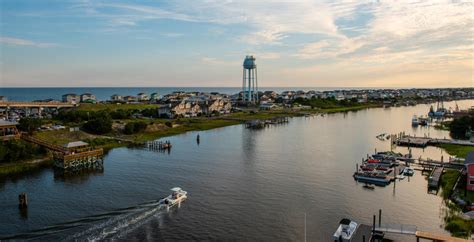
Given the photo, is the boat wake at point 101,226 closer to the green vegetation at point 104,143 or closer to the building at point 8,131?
the building at point 8,131

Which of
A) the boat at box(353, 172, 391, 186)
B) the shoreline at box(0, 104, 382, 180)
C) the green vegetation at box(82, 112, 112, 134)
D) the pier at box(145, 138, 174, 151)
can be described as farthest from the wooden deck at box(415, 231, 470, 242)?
the green vegetation at box(82, 112, 112, 134)

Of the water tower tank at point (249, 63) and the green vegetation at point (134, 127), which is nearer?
the green vegetation at point (134, 127)

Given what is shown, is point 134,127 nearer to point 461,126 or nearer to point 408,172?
point 408,172

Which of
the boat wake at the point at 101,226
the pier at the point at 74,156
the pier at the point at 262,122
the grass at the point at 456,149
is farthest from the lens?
the pier at the point at 262,122

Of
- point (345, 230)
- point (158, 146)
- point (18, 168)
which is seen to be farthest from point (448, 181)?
point (18, 168)

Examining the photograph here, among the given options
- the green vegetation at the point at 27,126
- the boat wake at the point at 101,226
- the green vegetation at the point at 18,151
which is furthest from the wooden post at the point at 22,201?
the green vegetation at the point at 27,126

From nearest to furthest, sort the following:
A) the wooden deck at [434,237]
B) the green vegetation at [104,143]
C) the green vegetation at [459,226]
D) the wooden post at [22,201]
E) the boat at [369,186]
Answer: the wooden deck at [434,237] < the green vegetation at [459,226] < the wooden post at [22,201] < the boat at [369,186] < the green vegetation at [104,143]

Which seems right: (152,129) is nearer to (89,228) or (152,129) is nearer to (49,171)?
(49,171)

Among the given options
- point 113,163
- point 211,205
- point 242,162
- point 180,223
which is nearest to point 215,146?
point 242,162
